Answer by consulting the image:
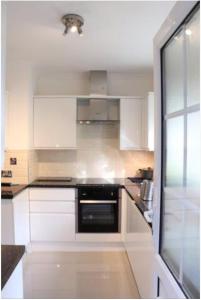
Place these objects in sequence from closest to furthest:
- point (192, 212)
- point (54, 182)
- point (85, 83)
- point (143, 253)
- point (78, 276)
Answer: point (192, 212), point (143, 253), point (78, 276), point (54, 182), point (85, 83)

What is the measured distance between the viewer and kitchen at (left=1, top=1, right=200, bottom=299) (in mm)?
1302

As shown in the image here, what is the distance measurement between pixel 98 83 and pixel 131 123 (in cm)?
77

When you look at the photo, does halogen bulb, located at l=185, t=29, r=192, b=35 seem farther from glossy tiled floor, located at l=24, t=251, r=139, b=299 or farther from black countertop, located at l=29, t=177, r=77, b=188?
black countertop, located at l=29, t=177, r=77, b=188

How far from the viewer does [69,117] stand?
3.80 metres

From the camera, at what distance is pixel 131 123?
385cm

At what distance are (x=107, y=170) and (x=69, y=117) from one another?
1045mm

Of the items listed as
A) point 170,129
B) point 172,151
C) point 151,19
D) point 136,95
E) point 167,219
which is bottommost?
point 167,219

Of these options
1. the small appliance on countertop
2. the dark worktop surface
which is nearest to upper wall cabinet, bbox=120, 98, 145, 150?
the small appliance on countertop

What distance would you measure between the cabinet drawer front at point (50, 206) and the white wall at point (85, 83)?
1705 millimetres

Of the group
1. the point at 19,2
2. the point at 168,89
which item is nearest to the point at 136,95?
the point at 19,2

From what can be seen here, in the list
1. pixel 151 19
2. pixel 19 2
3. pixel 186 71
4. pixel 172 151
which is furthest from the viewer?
pixel 151 19

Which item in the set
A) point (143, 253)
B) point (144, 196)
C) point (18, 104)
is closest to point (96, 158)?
→ point (18, 104)

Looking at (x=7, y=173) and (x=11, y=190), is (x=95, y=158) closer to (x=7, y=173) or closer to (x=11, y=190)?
(x=7, y=173)

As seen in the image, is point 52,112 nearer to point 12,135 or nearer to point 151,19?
point 12,135
